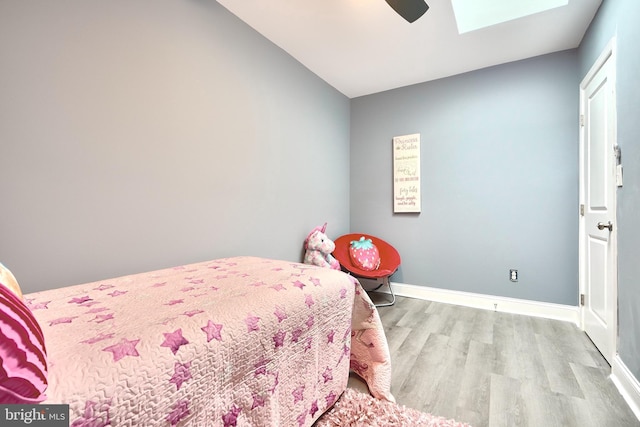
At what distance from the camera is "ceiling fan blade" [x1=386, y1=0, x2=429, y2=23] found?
5.00 ft

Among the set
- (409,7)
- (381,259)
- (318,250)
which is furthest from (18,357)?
(381,259)

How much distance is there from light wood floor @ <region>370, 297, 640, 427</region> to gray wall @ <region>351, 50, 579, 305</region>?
0.53 meters

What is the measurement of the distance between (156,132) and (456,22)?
7.55 ft

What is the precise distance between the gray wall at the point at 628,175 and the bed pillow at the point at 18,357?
7.46ft

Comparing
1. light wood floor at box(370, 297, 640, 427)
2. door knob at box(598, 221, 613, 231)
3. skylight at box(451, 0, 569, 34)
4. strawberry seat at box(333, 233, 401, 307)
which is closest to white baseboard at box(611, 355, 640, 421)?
light wood floor at box(370, 297, 640, 427)

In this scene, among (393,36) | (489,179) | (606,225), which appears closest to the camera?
(606,225)

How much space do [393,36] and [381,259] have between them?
2184mm

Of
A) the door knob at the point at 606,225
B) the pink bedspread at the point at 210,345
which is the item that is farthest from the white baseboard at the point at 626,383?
the pink bedspread at the point at 210,345

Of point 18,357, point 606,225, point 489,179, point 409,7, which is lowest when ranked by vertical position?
point 18,357

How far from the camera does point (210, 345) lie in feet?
2.58

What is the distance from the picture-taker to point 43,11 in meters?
1.19

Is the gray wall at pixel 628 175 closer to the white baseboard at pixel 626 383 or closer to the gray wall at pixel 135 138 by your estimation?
the white baseboard at pixel 626 383

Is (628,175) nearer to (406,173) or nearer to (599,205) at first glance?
(599,205)

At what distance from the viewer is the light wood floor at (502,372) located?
1.35 m
